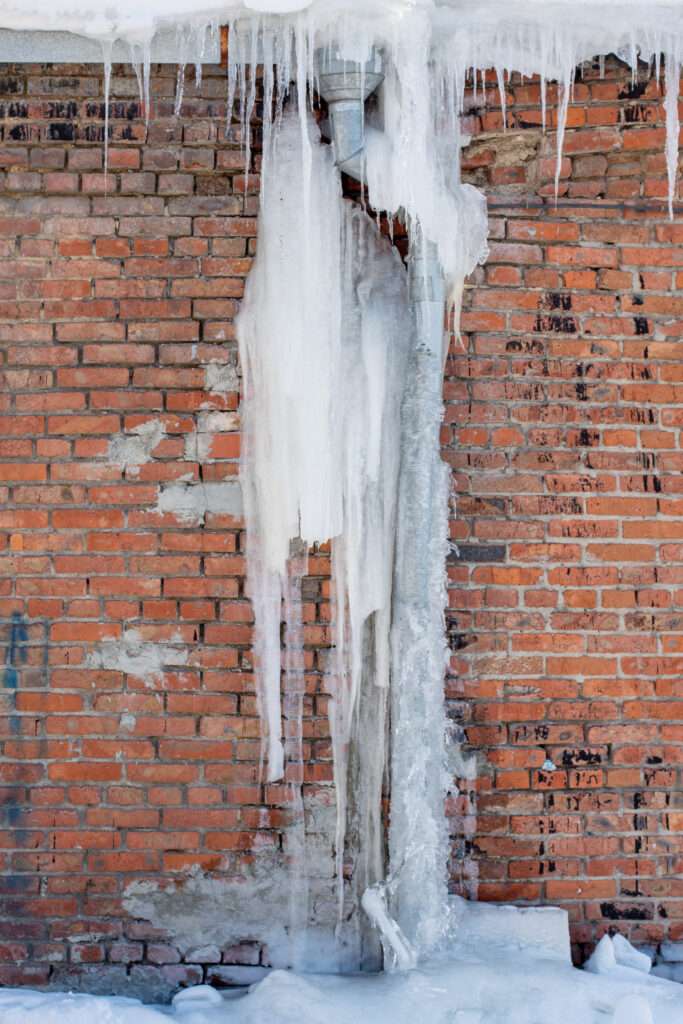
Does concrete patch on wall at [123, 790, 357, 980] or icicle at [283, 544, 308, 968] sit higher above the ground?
icicle at [283, 544, 308, 968]

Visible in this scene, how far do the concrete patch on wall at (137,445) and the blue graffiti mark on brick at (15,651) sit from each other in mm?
546

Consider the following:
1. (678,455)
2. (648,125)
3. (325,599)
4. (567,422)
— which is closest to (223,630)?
(325,599)

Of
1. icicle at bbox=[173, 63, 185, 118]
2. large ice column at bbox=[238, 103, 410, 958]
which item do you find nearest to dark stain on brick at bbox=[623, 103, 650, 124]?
large ice column at bbox=[238, 103, 410, 958]

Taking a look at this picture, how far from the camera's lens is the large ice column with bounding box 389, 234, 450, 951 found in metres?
2.40

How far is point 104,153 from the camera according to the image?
2.61m

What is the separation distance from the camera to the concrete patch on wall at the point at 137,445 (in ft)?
8.52

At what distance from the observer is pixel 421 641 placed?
244 centimetres

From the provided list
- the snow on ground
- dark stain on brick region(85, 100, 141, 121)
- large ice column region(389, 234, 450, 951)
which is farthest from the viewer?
dark stain on brick region(85, 100, 141, 121)

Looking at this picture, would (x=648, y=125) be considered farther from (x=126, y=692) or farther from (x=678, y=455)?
(x=126, y=692)

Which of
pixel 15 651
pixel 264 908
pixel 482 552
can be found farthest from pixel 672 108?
A: pixel 264 908

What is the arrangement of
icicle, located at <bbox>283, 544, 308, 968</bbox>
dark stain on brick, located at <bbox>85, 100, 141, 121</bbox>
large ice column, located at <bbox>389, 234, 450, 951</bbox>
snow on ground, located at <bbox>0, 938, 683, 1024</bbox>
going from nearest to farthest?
snow on ground, located at <bbox>0, 938, 683, 1024</bbox>, large ice column, located at <bbox>389, 234, 450, 951</bbox>, icicle, located at <bbox>283, 544, 308, 968</bbox>, dark stain on brick, located at <bbox>85, 100, 141, 121</bbox>

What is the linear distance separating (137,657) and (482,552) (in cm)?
106

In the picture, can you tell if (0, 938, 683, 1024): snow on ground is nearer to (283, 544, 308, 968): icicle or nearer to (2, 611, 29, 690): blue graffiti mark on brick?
(283, 544, 308, 968): icicle

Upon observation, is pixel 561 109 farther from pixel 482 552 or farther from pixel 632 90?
pixel 482 552
